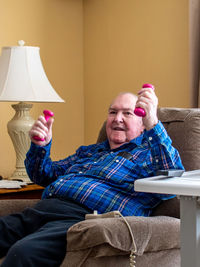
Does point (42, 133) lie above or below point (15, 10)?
below

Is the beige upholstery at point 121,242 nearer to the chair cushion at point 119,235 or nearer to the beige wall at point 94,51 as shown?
the chair cushion at point 119,235

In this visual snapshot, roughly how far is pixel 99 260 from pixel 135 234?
0.44ft

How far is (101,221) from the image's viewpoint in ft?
4.98

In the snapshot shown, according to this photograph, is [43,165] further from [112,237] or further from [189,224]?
[189,224]

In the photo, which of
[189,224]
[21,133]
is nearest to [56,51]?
[21,133]

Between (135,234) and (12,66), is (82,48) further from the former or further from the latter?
(135,234)

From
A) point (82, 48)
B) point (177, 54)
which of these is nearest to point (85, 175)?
point (177, 54)

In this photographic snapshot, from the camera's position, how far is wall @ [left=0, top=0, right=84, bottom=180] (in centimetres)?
328

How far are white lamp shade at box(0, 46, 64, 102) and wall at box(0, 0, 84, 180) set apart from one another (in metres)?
0.52

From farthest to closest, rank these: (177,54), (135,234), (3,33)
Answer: (3,33)
(177,54)
(135,234)

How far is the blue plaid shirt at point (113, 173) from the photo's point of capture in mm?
1753

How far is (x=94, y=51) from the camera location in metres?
3.57

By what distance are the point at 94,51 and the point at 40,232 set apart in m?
2.11

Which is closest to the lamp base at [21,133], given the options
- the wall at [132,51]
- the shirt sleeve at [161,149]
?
the wall at [132,51]
